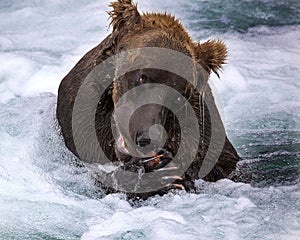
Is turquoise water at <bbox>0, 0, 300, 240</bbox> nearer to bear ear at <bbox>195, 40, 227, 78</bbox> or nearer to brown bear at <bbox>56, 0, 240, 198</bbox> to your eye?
brown bear at <bbox>56, 0, 240, 198</bbox>

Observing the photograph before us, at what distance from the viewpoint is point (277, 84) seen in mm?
8672

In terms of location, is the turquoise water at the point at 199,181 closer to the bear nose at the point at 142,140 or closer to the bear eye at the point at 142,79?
the bear nose at the point at 142,140

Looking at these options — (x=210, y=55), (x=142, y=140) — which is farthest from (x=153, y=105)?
(x=210, y=55)

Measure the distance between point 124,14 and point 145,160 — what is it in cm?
104

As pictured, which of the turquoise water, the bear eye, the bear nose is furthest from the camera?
the turquoise water

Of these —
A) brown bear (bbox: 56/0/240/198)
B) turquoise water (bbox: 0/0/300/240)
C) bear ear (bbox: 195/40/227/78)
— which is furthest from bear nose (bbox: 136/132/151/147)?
bear ear (bbox: 195/40/227/78)

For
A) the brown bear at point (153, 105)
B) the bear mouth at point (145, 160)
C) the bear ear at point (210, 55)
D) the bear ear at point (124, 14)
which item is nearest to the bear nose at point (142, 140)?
the brown bear at point (153, 105)

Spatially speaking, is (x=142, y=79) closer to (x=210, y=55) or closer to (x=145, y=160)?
(x=145, y=160)

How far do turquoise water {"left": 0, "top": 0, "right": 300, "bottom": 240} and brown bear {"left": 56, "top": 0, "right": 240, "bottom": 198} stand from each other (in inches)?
6.2

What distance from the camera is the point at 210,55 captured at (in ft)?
19.8

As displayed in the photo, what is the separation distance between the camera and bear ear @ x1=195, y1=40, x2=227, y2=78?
237 inches

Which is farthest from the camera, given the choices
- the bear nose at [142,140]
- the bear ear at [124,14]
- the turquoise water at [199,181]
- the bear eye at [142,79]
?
the bear ear at [124,14]

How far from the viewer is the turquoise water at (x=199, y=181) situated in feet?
18.6

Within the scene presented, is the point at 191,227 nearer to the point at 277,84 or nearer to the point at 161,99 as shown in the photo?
the point at 161,99
